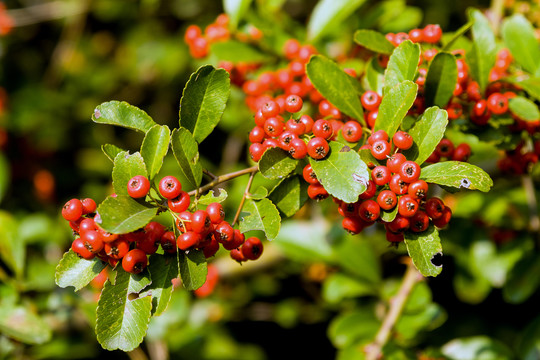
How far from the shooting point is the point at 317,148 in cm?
160

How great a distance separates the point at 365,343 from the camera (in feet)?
9.91

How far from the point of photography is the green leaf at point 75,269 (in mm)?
1596

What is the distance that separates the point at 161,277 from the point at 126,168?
37cm

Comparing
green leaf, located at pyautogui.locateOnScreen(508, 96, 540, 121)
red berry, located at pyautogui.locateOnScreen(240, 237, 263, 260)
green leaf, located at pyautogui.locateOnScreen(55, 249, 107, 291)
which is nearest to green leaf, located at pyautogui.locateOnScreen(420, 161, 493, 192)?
green leaf, located at pyautogui.locateOnScreen(508, 96, 540, 121)

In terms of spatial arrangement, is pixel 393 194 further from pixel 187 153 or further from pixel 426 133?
pixel 187 153

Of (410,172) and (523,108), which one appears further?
(523,108)

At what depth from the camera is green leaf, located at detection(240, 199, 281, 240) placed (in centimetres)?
163

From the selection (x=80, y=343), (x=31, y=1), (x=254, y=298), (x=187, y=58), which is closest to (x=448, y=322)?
(x=254, y=298)

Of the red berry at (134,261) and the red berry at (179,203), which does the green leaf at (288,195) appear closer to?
the red berry at (179,203)

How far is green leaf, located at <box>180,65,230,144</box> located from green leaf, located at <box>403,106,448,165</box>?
2.19 feet

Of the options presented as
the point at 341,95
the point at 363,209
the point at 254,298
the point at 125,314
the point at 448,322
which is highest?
the point at 341,95

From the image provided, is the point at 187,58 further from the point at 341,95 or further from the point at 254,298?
the point at 341,95

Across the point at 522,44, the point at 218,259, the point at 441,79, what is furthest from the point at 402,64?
the point at 218,259

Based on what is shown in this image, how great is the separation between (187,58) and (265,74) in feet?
9.49
